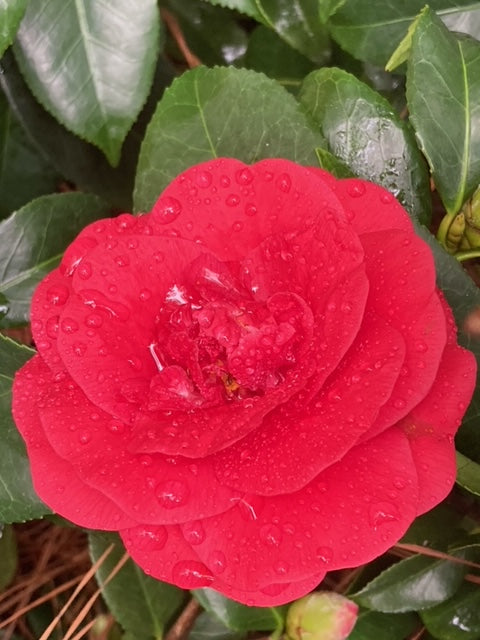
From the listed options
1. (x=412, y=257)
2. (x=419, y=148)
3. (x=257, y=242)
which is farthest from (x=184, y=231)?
(x=419, y=148)

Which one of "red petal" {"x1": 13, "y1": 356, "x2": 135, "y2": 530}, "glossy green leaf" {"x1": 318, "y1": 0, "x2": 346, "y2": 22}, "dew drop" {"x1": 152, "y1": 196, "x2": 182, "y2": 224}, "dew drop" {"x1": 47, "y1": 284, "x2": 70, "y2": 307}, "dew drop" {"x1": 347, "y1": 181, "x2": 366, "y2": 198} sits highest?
"glossy green leaf" {"x1": 318, "y1": 0, "x2": 346, "y2": 22}

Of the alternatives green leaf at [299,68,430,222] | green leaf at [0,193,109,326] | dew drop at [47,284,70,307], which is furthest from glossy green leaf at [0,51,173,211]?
dew drop at [47,284,70,307]

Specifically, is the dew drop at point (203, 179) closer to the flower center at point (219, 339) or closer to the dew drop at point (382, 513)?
the flower center at point (219, 339)

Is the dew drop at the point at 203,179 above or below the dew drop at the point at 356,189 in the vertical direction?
above

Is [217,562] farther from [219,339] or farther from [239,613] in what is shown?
[239,613]

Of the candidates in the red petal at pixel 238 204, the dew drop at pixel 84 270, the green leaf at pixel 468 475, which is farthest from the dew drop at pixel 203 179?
the green leaf at pixel 468 475

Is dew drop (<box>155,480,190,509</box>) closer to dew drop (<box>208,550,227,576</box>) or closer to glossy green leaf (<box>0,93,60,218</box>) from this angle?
dew drop (<box>208,550,227,576</box>)

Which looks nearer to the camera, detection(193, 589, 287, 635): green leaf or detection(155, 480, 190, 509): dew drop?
detection(155, 480, 190, 509): dew drop

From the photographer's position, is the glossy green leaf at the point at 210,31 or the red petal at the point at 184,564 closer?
the red petal at the point at 184,564
